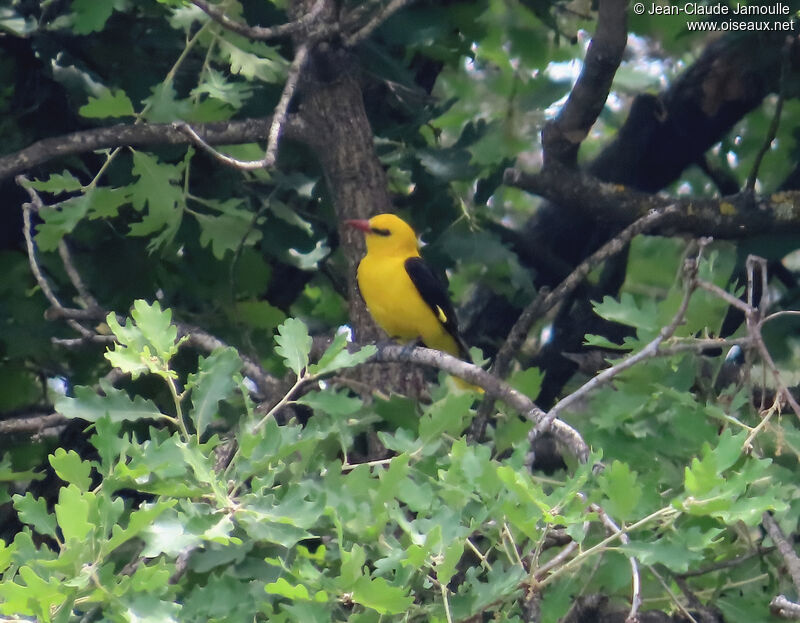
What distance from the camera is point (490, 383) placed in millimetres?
2898

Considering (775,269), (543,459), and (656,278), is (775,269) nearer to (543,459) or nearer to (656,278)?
(656,278)

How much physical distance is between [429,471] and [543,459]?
1740 millimetres

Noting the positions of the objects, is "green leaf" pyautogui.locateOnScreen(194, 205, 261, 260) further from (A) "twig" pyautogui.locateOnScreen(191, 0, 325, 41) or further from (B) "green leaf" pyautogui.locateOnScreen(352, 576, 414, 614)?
(B) "green leaf" pyautogui.locateOnScreen(352, 576, 414, 614)

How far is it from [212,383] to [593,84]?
1937 mm

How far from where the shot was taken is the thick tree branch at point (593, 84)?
3590 millimetres

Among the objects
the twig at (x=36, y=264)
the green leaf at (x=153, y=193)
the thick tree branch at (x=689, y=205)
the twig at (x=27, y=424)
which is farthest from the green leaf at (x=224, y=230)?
the thick tree branch at (x=689, y=205)

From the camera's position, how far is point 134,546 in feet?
8.84

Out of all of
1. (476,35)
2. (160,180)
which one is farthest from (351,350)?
(476,35)

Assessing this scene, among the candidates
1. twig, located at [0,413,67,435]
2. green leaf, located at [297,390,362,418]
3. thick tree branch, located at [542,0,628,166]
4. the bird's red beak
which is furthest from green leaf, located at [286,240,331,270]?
green leaf, located at [297,390,362,418]

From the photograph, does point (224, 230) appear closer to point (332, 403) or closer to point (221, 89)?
point (221, 89)

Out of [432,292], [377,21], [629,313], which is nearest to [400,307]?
[432,292]

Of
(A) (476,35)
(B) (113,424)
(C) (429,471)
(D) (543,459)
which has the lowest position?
(D) (543,459)

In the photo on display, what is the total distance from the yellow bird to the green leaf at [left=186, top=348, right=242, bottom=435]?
213 centimetres

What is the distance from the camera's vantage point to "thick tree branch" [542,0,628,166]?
141 inches
